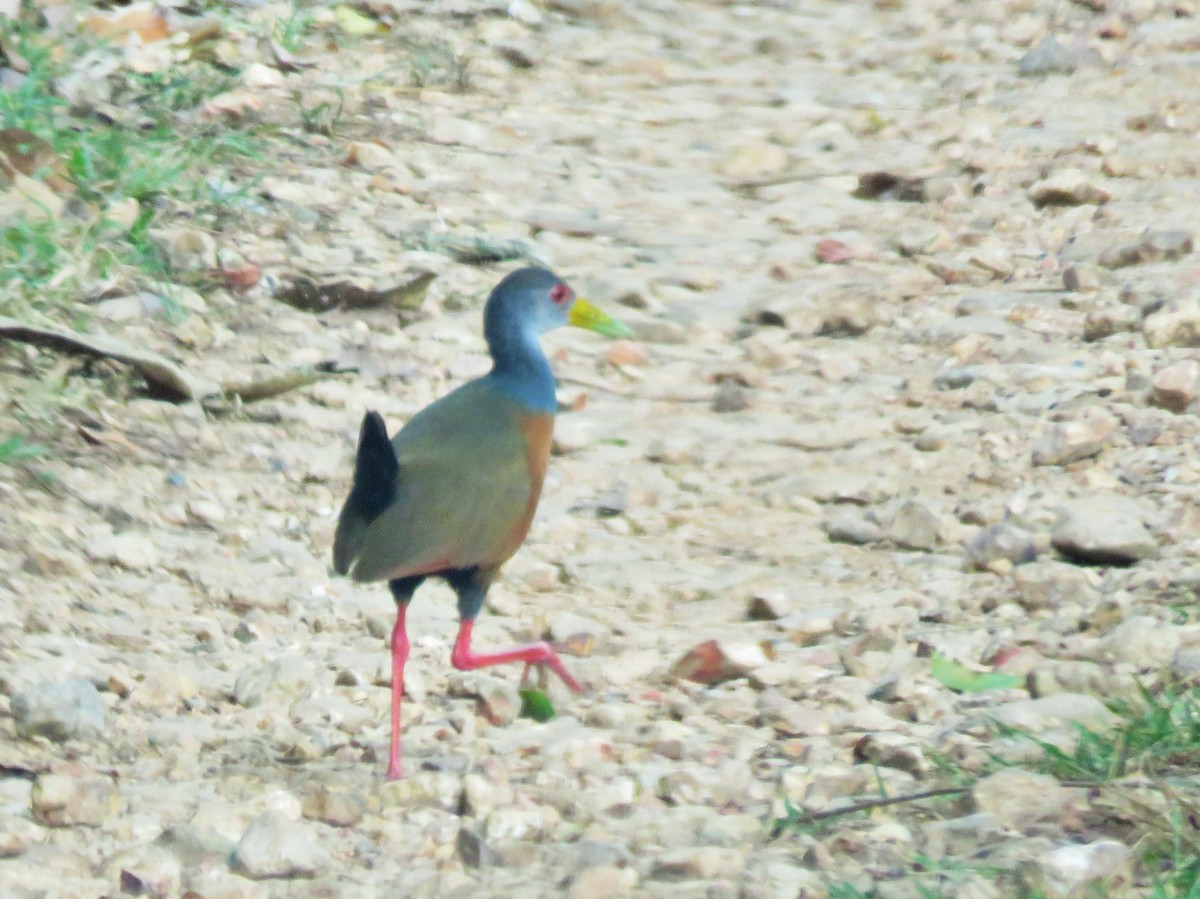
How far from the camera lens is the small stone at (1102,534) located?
4.18m

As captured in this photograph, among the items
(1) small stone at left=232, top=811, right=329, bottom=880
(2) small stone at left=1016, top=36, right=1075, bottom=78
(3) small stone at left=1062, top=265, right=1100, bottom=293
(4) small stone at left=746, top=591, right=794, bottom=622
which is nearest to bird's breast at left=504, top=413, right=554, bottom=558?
(4) small stone at left=746, top=591, right=794, bottom=622

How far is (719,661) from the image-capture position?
12.4 ft

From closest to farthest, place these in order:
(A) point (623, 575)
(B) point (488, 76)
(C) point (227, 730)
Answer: (C) point (227, 730) < (A) point (623, 575) < (B) point (488, 76)

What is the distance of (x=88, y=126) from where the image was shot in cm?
637

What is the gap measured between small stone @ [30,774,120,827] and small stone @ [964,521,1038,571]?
208 cm

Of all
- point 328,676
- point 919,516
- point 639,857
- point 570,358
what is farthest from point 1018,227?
point 639,857

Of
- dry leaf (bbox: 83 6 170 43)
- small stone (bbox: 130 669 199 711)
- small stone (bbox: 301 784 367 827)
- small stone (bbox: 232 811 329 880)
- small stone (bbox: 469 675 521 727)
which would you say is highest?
dry leaf (bbox: 83 6 170 43)

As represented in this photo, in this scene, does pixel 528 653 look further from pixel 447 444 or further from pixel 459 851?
pixel 459 851

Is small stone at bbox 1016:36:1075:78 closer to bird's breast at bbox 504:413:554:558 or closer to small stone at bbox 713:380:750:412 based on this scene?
small stone at bbox 713:380:750:412

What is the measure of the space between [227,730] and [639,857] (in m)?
0.96

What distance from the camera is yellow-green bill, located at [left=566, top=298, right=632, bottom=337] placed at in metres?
4.84

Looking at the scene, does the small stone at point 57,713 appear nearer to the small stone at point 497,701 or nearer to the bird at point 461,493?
the bird at point 461,493

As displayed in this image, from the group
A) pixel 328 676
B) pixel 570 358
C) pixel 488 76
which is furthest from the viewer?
pixel 488 76

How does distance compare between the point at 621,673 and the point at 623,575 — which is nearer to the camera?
the point at 621,673
